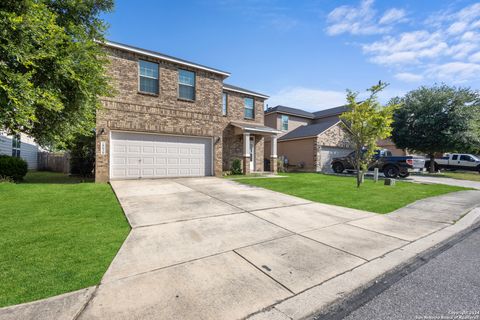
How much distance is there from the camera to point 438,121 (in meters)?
18.9

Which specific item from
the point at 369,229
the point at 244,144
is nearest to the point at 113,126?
the point at 244,144

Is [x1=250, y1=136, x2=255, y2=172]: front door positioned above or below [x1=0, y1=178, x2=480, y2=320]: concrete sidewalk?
above

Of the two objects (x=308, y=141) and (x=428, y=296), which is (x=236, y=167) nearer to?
(x=308, y=141)

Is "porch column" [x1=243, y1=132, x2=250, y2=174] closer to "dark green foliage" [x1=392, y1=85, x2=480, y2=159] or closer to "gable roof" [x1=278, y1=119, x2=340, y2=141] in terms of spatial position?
"gable roof" [x1=278, y1=119, x2=340, y2=141]

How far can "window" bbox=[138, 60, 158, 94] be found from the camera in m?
11.7

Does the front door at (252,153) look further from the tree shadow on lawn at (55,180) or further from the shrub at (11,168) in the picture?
the shrub at (11,168)

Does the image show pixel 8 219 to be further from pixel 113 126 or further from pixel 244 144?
pixel 244 144

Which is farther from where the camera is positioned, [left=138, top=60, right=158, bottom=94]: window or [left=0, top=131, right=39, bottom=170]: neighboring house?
[left=0, top=131, right=39, bottom=170]: neighboring house

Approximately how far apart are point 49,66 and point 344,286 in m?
8.44

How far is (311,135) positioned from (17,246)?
18998 millimetres

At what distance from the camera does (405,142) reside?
2055 centimetres

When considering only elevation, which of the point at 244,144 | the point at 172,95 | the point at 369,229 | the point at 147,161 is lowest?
the point at 369,229

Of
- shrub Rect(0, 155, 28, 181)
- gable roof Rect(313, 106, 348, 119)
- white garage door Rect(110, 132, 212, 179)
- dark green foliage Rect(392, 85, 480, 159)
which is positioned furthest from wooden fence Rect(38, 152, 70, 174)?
dark green foliage Rect(392, 85, 480, 159)

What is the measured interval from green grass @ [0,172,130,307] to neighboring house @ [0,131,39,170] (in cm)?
1107
